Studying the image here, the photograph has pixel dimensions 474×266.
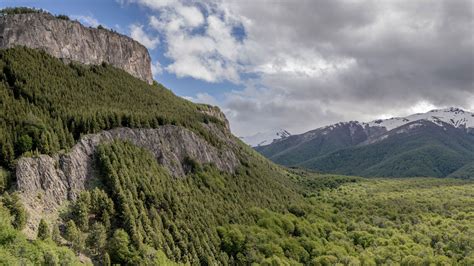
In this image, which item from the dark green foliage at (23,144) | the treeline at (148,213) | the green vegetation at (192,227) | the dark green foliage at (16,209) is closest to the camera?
the dark green foliage at (16,209)

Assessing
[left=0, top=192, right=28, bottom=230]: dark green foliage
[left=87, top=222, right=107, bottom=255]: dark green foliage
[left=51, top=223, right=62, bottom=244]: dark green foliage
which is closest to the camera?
[left=0, top=192, right=28, bottom=230]: dark green foliage

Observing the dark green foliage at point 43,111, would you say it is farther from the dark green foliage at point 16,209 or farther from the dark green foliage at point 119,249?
the dark green foliage at point 119,249

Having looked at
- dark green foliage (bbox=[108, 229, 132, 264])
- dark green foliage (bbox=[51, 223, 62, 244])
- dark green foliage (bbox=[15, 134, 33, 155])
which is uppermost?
dark green foliage (bbox=[15, 134, 33, 155])

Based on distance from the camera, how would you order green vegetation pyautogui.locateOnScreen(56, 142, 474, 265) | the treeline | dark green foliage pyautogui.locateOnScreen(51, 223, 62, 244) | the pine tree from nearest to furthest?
the pine tree < dark green foliage pyautogui.locateOnScreen(51, 223, 62, 244) < the treeline < green vegetation pyautogui.locateOnScreen(56, 142, 474, 265)

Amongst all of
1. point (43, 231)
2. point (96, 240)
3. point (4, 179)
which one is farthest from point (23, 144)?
point (96, 240)

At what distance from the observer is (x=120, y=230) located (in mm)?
110688

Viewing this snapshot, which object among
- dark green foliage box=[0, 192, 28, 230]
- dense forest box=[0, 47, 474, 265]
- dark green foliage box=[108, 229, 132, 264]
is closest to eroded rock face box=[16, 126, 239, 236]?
dense forest box=[0, 47, 474, 265]

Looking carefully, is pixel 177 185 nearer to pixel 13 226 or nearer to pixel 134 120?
pixel 134 120

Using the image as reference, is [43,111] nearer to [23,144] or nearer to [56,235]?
[23,144]

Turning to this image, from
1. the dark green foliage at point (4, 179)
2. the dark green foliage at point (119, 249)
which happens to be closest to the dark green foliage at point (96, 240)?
the dark green foliage at point (119, 249)

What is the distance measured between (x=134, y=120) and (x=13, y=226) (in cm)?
9298

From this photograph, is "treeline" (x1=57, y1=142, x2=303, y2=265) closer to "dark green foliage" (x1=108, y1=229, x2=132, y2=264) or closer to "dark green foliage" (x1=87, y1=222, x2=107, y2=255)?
"dark green foliage" (x1=108, y1=229, x2=132, y2=264)

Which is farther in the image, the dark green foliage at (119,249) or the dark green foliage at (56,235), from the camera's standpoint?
the dark green foliage at (119,249)

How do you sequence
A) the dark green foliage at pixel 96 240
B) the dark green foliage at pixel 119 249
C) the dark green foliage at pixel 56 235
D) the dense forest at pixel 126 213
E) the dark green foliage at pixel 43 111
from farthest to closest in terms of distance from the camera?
1. the dark green foliage at pixel 43 111
2. the dark green foliage at pixel 119 249
3. the dark green foliage at pixel 96 240
4. the dense forest at pixel 126 213
5. the dark green foliage at pixel 56 235
